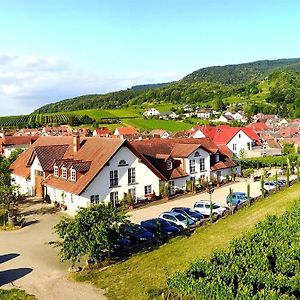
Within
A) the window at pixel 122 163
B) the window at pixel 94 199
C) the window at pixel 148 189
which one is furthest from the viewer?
the window at pixel 148 189

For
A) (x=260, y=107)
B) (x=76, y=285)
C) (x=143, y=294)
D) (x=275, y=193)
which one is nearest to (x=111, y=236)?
(x=76, y=285)

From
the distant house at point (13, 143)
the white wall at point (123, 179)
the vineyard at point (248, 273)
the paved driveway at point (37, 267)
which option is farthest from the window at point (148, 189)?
the distant house at point (13, 143)

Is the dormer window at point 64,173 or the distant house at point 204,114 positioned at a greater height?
the distant house at point 204,114

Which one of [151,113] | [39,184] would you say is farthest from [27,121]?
[39,184]

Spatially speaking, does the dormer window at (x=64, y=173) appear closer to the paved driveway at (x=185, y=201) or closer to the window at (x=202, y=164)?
the paved driveway at (x=185, y=201)

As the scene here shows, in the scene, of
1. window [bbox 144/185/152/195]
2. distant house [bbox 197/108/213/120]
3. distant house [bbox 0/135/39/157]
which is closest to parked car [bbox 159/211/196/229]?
window [bbox 144/185/152/195]

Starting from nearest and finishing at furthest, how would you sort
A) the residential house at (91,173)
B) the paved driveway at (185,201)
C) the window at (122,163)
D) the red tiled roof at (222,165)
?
the paved driveway at (185,201)
the residential house at (91,173)
the window at (122,163)
the red tiled roof at (222,165)

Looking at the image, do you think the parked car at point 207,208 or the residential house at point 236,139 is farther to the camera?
the residential house at point 236,139

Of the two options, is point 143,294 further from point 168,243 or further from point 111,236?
point 168,243
